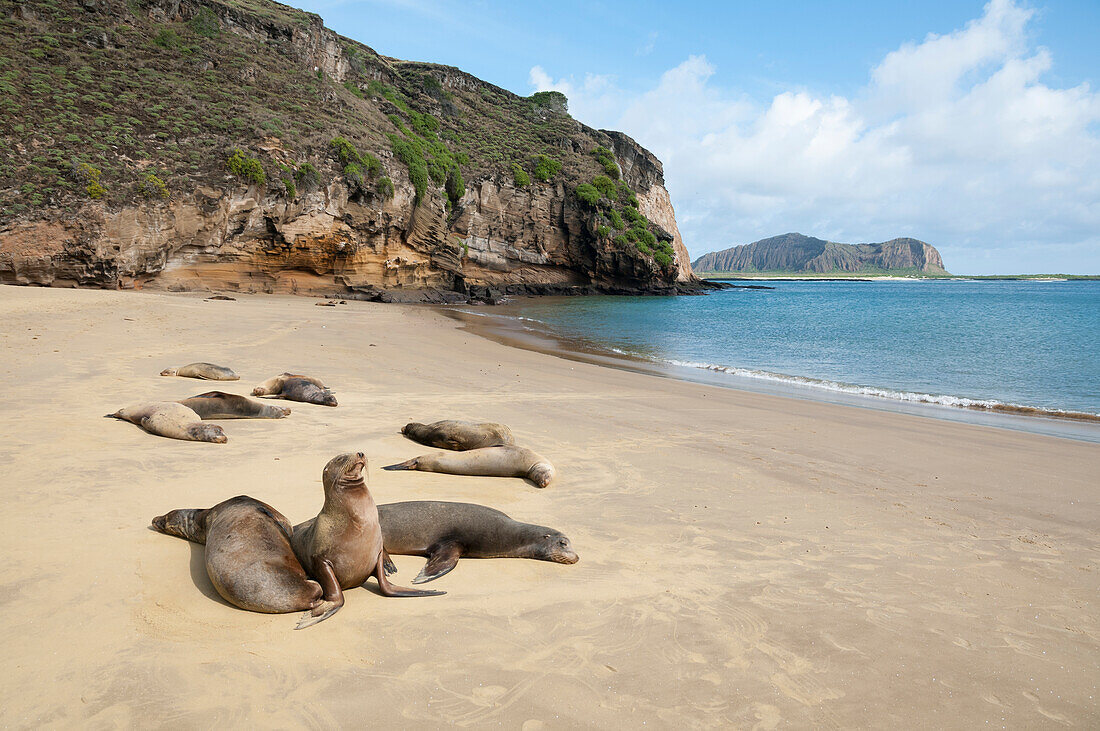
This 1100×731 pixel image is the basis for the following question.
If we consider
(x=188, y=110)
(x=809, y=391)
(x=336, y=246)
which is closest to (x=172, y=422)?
(x=809, y=391)

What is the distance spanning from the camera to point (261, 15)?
121 ft

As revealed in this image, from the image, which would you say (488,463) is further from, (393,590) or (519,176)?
(519,176)

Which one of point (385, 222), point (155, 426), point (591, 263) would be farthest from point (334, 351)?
point (591, 263)

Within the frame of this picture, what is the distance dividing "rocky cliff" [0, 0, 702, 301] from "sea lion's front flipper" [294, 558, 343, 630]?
80.0 feet

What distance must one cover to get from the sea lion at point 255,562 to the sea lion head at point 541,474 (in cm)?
254

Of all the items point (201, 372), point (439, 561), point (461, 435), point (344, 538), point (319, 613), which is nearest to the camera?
point (319, 613)

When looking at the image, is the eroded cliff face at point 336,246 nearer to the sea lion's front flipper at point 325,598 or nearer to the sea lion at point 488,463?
the sea lion at point 488,463

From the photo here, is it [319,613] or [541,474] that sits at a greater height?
[541,474]

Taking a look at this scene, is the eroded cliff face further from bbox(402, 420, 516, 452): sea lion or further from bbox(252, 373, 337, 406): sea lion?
bbox(402, 420, 516, 452): sea lion

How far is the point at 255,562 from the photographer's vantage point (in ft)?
11.3

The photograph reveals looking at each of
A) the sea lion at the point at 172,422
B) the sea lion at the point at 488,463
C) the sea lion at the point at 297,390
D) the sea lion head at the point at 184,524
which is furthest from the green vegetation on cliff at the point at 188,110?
the sea lion head at the point at 184,524

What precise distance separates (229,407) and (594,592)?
558 centimetres

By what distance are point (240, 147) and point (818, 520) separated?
96.3 ft

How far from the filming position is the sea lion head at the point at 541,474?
5.87m
